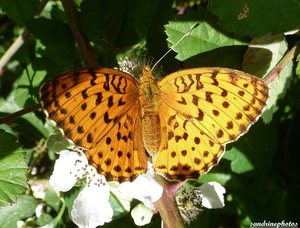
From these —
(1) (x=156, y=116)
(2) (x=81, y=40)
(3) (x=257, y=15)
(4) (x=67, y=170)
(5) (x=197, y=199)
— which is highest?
(3) (x=257, y=15)

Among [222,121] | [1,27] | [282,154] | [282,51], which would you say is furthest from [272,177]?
[1,27]

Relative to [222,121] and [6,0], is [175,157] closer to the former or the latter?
[222,121]

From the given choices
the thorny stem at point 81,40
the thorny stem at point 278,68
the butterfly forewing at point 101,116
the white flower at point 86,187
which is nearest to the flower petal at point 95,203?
the white flower at point 86,187

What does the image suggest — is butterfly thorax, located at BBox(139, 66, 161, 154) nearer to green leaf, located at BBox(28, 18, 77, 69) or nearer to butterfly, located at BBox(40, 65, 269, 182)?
butterfly, located at BBox(40, 65, 269, 182)

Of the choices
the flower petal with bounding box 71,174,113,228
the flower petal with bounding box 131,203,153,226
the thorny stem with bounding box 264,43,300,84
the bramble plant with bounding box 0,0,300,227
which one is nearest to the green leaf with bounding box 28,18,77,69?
the bramble plant with bounding box 0,0,300,227

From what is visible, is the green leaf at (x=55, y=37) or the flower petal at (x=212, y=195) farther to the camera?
the green leaf at (x=55, y=37)

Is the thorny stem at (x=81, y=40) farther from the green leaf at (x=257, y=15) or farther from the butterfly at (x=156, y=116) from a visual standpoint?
the green leaf at (x=257, y=15)

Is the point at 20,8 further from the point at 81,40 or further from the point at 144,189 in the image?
the point at 144,189

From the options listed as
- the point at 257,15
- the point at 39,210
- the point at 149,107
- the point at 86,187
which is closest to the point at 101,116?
the point at 149,107
